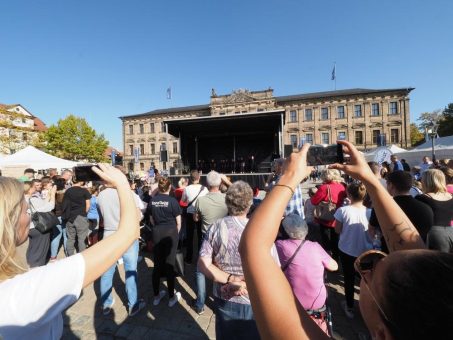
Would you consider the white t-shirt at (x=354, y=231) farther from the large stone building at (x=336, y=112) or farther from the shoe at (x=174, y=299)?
the large stone building at (x=336, y=112)

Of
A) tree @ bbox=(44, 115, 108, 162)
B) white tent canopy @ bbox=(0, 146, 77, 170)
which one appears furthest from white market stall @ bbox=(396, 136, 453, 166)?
tree @ bbox=(44, 115, 108, 162)

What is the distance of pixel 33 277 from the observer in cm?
87

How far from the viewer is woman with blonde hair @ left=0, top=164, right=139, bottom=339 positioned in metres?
0.82

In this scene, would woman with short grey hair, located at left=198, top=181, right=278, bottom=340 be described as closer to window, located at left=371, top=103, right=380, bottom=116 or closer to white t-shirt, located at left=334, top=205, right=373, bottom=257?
white t-shirt, located at left=334, top=205, right=373, bottom=257

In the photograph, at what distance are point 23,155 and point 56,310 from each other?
15.6m

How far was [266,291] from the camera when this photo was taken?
673mm

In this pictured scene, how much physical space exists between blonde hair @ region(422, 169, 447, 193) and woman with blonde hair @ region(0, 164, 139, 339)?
3118 mm

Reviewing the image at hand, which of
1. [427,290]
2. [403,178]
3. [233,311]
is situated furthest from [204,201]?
[427,290]

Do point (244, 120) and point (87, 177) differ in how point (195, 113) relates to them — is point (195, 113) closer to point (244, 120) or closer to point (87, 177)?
point (244, 120)

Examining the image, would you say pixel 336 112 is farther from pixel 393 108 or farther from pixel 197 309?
pixel 197 309

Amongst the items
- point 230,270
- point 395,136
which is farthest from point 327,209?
point 395,136

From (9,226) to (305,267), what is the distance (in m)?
1.97

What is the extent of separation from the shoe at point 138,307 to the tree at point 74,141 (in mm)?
40493

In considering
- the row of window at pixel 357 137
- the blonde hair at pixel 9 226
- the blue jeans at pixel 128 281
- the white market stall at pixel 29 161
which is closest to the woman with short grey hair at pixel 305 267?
the blonde hair at pixel 9 226
